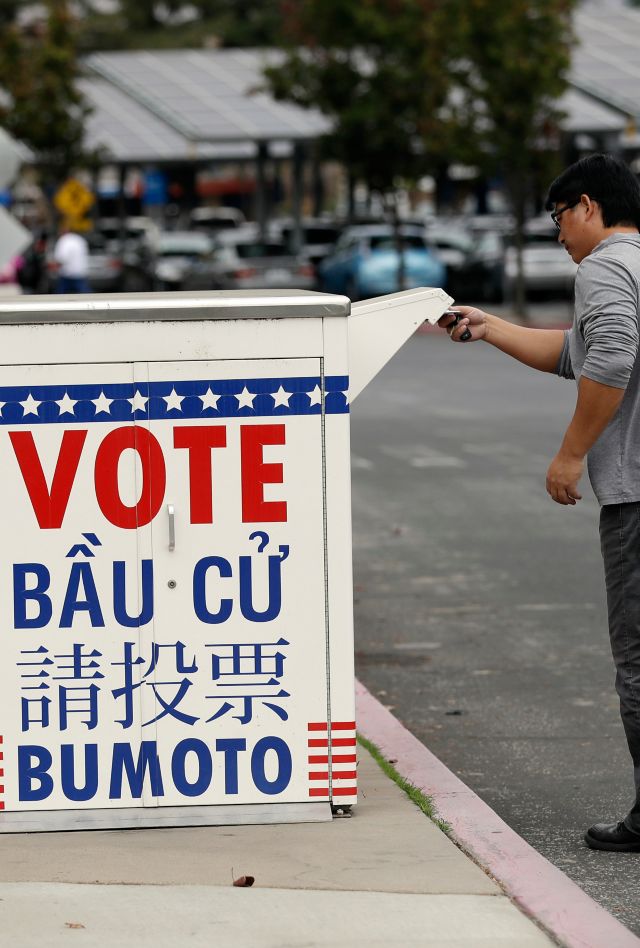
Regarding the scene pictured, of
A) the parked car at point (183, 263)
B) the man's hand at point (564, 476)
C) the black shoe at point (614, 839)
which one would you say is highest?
the man's hand at point (564, 476)

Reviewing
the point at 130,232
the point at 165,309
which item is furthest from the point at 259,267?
the point at 165,309

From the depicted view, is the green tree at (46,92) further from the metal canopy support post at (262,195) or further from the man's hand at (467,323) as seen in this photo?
the man's hand at (467,323)

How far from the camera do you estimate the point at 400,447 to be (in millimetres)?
15727

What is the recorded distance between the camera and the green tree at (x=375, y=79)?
122ft

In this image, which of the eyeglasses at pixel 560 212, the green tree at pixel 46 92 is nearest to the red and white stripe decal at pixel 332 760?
the eyeglasses at pixel 560 212

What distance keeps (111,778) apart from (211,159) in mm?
54066

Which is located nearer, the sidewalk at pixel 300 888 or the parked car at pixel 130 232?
the sidewalk at pixel 300 888

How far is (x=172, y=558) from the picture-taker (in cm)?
500

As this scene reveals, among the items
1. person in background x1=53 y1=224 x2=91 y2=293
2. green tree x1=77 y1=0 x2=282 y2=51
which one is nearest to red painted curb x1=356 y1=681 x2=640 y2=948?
person in background x1=53 y1=224 x2=91 y2=293

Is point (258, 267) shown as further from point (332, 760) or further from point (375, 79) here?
point (332, 760)

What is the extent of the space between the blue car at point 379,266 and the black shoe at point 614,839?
31.4 m

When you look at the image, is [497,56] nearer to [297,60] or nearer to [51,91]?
[297,60]

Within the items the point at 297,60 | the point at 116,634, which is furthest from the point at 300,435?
the point at 297,60

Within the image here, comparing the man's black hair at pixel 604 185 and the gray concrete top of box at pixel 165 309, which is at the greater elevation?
the man's black hair at pixel 604 185
